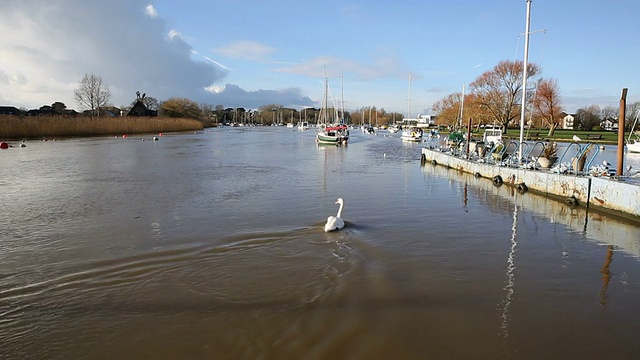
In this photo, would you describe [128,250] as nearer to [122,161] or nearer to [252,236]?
[252,236]

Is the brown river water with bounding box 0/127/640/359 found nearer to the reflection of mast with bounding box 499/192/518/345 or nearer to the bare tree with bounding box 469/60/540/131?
the reflection of mast with bounding box 499/192/518/345

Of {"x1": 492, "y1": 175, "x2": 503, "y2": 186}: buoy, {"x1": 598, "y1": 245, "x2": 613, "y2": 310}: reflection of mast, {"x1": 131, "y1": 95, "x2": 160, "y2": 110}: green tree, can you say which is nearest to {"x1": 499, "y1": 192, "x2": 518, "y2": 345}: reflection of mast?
{"x1": 598, "y1": 245, "x2": 613, "y2": 310}: reflection of mast

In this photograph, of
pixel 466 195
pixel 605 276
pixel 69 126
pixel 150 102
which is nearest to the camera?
pixel 605 276

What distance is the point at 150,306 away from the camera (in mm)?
6355

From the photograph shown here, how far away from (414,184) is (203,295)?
1445 centimetres

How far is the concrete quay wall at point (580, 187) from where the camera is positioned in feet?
39.2

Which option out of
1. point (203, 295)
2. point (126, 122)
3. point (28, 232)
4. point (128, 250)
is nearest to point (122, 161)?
point (28, 232)

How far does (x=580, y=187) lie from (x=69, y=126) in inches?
2325

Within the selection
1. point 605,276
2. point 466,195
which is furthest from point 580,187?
point 605,276

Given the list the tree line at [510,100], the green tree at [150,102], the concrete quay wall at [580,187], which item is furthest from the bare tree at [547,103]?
the green tree at [150,102]

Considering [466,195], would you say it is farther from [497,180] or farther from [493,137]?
[493,137]

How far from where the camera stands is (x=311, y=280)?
24.3ft

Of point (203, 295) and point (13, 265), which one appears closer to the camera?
point (203, 295)

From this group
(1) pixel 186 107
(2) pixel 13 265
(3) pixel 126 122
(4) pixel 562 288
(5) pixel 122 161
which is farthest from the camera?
(1) pixel 186 107
